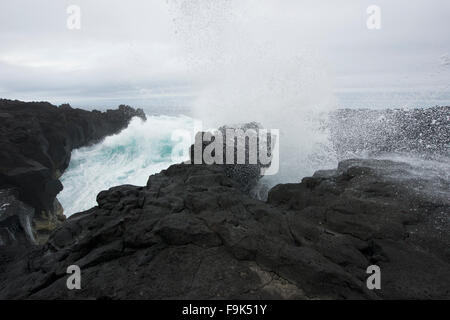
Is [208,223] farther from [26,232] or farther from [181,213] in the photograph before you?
[26,232]

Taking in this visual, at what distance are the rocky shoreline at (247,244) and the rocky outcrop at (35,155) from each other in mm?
6240

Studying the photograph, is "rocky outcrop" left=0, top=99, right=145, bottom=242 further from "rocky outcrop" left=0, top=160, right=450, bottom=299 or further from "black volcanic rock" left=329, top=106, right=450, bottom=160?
"black volcanic rock" left=329, top=106, right=450, bottom=160

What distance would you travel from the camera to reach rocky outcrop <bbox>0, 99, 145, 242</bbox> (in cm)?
1274

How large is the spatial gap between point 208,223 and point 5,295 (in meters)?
3.39

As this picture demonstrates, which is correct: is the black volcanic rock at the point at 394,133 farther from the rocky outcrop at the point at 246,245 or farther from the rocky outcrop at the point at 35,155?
the rocky outcrop at the point at 35,155

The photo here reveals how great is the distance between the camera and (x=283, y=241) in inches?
199

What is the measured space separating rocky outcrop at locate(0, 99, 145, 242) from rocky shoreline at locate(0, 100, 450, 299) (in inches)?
246

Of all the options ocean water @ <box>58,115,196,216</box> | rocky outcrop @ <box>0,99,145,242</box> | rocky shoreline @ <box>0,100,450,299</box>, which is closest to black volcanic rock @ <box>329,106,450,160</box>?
rocky shoreline @ <box>0,100,450,299</box>

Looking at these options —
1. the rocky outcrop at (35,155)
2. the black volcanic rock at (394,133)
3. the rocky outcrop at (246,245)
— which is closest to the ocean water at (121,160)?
the rocky outcrop at (35,155)

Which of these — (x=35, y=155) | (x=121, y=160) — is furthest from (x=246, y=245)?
(x=121, y=160)

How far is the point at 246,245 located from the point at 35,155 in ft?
46.1

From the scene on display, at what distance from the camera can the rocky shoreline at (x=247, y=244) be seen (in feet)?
13.7

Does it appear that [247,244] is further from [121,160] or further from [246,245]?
[121,160]

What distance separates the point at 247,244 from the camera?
4.80m
